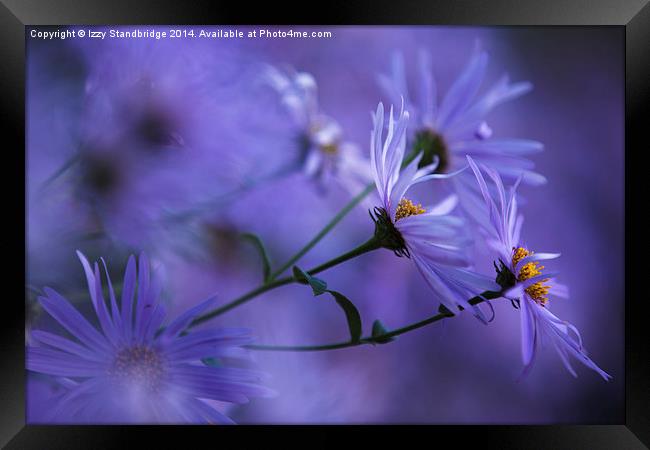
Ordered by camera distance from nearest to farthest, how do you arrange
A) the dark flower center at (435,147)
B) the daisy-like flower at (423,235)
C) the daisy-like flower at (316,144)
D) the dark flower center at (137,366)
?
the daisy-like flower at (423,235) < the dark flower center at (137,366) < the dark flower center at (435,147) < the daisy-like flower at (316,144)

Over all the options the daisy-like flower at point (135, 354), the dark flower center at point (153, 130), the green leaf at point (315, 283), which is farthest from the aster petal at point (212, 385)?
the dark flower center at point (153, 130)

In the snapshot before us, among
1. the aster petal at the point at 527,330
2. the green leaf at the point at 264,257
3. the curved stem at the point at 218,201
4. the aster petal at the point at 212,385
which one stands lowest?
the aster petal at the point at 212,385

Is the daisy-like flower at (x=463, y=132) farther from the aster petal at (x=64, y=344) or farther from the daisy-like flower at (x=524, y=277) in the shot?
the aster petal at (x=64, y=344)

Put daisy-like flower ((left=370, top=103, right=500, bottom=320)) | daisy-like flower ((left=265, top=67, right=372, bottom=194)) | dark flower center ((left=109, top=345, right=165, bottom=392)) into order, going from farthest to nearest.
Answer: daisy-like flower ((left=265, top=67, right=372, bottom=194)), dark flower center ((left=109, top=345, right=165, bottom=392)), daisy-like flower ((left=370, top=103, right=500, bottom=320))

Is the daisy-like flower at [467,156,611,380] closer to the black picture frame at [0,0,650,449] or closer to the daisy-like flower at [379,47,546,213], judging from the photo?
the daisy-like flower at [379,47,546,213]

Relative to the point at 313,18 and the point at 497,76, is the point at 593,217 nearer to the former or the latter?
the point at 497,76

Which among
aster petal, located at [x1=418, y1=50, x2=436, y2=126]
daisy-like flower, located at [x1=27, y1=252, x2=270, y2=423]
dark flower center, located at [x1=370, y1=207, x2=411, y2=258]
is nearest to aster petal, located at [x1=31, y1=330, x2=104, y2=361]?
daisy-like flower, located at [x1=27, y1=252, x2=270, y2=423]
